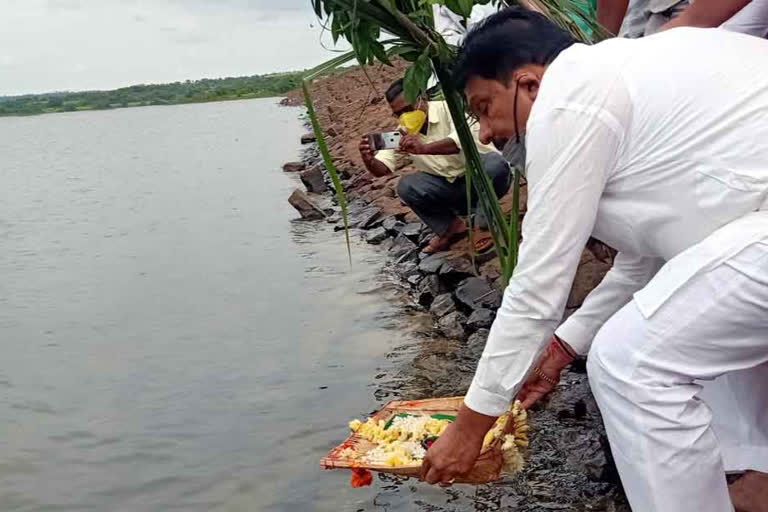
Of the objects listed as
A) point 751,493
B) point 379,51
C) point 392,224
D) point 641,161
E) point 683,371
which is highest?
point 379,51

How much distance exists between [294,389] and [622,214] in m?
3.04

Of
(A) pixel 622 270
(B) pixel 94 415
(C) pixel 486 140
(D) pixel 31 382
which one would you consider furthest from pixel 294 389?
(C) pixel 486 140

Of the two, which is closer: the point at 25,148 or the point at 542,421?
the point at 542,421

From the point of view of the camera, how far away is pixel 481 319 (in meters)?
5.08

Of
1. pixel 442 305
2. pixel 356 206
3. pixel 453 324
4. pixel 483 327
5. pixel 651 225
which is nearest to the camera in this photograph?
pixel 651 225

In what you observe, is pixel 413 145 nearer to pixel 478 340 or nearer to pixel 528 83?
pixel 478 340

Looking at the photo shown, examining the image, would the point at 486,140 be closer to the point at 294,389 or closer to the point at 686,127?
the point at 686,127

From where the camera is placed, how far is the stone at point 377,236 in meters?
8.68

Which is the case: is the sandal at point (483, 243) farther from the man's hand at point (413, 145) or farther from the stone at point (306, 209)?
the stone at point (306, 209)

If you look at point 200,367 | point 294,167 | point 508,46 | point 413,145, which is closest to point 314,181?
point 294,167

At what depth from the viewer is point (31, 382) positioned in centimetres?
568

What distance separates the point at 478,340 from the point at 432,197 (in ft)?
5.96

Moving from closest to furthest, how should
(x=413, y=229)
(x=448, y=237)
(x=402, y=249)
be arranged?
(x=448, y=237), (x=402, y=249), (x=413, y=229)

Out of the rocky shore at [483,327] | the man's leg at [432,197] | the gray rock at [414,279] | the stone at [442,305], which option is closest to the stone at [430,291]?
the rocky shore at [483,327]
